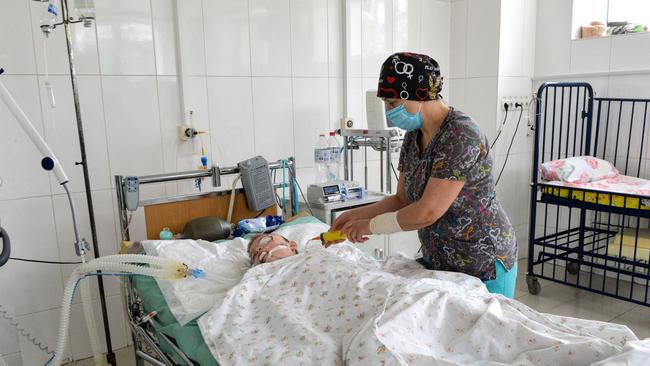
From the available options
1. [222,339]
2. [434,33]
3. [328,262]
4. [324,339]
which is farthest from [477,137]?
[434,33]

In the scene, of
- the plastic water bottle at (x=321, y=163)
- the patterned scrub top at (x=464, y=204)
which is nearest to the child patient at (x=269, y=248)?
the patterned scrub top at (x=464, y=204)

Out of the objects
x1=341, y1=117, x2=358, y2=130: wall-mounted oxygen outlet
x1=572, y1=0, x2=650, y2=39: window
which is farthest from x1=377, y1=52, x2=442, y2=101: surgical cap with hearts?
x1=572, y1=0, x2=650, y2=39: window

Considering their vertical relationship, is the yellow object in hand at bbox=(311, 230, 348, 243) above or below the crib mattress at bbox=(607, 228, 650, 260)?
above

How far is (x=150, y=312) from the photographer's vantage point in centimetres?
179

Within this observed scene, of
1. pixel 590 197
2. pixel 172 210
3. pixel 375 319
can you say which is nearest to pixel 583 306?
pixel 590 197

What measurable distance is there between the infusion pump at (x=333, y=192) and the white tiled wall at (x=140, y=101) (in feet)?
1.66

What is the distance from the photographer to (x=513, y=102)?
3.79 meters

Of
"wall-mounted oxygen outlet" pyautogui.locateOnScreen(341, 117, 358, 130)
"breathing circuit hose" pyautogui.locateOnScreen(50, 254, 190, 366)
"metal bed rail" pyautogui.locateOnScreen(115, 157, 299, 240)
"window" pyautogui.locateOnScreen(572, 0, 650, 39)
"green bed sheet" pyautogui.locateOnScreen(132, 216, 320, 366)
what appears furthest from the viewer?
"window" pyautogui.locateOnScreen(572, 0, 650, 39)

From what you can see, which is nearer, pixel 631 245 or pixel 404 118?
pixel 404 118

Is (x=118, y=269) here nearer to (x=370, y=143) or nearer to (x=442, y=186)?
(x=442, y=186)

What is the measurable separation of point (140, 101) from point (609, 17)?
3.41 m

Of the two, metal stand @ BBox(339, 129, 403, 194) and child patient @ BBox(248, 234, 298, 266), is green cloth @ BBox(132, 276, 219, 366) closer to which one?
child patient @ BBox(248, 234, 298, 266)

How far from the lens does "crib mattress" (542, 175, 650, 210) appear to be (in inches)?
107

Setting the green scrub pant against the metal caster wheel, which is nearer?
the green scrub pant
